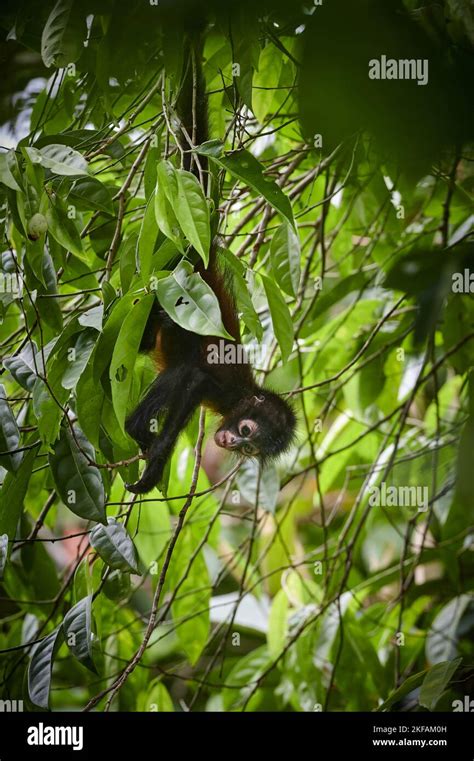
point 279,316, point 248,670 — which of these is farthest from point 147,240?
point 248,670

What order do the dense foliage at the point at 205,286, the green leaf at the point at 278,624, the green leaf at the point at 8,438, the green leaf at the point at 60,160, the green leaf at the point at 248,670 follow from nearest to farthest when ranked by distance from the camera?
the dense foliage at the point at 205,286 < the green leaf at the point at 60,160 < the green leaf at the point at 8,438 < the green leaf at the point at 278,624 < the green leaf at the point at 248,670

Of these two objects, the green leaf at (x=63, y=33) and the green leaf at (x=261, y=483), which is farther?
the green leaf at (x=261, y=483)

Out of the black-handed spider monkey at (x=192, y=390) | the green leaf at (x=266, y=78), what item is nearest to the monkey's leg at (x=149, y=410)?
the black-handed spider monkey at (x=192, y=390)

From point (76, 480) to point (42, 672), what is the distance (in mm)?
328

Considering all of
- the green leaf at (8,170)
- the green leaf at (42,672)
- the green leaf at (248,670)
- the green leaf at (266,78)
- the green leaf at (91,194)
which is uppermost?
the green leaf at (266,78)

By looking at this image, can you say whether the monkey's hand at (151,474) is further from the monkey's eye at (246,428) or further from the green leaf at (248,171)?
the green leaf at (248,171)

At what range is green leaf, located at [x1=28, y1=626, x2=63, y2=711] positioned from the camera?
1.22m

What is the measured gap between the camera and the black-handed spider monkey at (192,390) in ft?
4.34

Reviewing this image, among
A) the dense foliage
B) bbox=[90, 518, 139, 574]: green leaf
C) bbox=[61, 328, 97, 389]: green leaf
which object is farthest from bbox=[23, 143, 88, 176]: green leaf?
bbox=[90, 518, 139, 574]: green leaf

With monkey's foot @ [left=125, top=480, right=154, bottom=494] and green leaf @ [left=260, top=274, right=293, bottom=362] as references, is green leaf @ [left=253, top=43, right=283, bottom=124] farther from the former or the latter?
monkey's foot @ [left=125, top=480, right=154, bottom=494]

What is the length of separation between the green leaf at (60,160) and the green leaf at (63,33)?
0.19m

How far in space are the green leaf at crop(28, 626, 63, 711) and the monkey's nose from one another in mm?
470

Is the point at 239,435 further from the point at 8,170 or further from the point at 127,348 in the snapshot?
the point at 8,170

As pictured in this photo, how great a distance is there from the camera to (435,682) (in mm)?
1267
